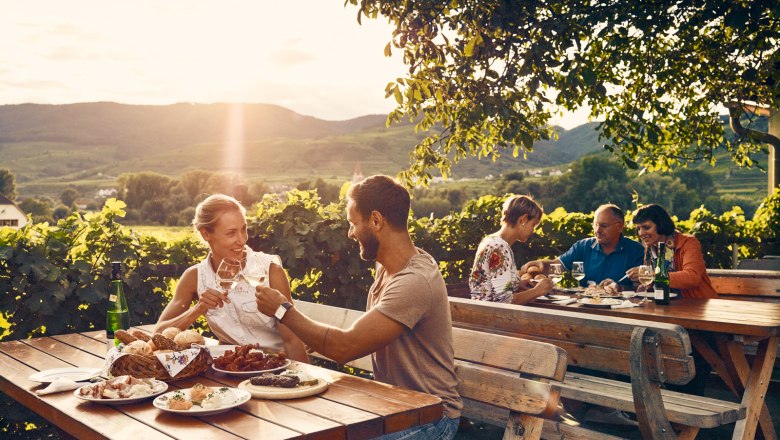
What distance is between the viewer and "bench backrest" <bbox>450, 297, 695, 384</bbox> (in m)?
3.38

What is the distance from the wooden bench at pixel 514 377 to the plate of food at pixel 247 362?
0.79 meters

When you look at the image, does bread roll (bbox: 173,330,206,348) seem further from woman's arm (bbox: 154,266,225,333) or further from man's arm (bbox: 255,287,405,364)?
man's arm (bbox: 255,287,405,364)

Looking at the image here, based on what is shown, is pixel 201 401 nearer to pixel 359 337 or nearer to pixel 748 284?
pixel 359 337

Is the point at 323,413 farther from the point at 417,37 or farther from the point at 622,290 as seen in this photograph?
the point at 417,37

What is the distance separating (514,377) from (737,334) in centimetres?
214

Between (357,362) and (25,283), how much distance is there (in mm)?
2281

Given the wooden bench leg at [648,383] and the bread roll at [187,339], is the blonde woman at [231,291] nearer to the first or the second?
the bread roll at [187,339]

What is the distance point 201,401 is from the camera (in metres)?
2.36

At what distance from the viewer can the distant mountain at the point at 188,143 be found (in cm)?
13688

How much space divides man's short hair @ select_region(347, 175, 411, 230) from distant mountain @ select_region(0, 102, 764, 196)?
118 metres

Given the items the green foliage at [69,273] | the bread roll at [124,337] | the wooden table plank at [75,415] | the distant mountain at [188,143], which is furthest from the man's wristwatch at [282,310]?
the distant mountain at [188,143]

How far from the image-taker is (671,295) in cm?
554

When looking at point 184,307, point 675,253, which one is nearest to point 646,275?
point 675,253

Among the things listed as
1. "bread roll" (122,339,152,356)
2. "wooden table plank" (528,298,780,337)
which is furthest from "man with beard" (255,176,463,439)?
"wooden table plank" (528,298,780,337)
